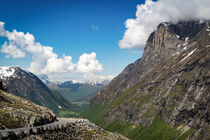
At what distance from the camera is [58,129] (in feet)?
295

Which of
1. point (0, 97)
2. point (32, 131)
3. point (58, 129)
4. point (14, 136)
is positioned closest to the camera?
point (14, 136)

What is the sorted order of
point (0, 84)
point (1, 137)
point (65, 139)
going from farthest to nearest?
point (0, 84), point (65, 139), point (1, 137)

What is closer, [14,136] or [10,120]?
[14,136]

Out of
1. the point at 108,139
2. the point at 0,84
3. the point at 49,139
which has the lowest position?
the point at 108,139

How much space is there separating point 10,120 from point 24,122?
6176 mm

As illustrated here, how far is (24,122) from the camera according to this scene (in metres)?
97.8

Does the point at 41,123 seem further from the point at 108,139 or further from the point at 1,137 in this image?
the point at 1,137

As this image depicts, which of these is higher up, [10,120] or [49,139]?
[10,120]

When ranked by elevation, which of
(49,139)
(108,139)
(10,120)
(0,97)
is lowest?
(108,139)

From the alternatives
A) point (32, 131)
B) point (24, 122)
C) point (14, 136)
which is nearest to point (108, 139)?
point (24, 122)

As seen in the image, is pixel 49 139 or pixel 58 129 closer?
pixel 49 139

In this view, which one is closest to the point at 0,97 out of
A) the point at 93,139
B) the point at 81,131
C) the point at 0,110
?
the point at 0,110

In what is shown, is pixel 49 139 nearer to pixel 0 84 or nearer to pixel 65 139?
pixel 65 139

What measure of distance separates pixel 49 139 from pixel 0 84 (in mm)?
122133
